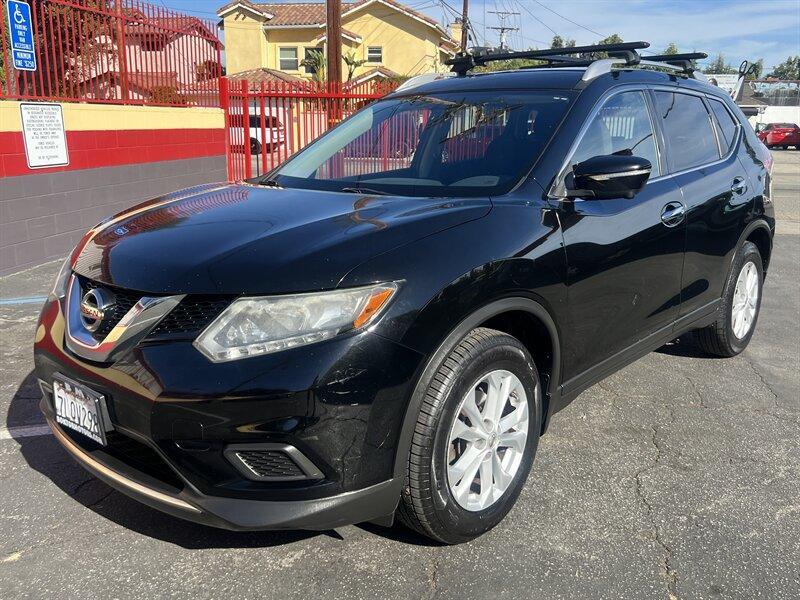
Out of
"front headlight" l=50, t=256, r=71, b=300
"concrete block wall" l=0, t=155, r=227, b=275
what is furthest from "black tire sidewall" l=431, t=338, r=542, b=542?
"concrete block wall" l=0, t=155, r=227, b=275

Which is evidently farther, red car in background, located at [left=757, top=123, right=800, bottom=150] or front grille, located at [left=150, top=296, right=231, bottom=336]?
red car in background, located at [left=757, top=123, right=800, bottom=150]

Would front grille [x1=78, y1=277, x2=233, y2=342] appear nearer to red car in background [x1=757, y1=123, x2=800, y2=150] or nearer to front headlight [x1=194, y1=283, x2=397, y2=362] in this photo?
front headlight [x1=194, y1=283, x2=397, y2=362]

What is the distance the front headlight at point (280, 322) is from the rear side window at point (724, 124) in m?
3.25

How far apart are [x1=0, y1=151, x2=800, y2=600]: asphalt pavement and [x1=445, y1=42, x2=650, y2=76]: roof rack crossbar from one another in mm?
2028

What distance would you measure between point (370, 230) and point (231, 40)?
45.3m

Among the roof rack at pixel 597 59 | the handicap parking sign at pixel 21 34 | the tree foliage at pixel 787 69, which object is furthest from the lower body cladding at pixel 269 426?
the tree foliage at pixel 787 69

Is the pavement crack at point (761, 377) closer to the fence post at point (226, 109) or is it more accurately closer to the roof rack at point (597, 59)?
the roof rack at point (597, 59)

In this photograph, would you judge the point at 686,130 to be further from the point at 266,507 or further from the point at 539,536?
the point at 266,507

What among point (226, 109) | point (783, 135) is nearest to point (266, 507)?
point (226, 109)

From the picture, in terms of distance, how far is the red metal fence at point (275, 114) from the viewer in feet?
35.3

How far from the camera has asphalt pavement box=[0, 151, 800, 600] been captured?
255 cm

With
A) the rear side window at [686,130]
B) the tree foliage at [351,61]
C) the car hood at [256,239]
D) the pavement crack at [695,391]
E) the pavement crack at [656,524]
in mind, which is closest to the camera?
the car hood at [256,239]

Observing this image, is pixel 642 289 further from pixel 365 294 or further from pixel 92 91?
pixel 92 91

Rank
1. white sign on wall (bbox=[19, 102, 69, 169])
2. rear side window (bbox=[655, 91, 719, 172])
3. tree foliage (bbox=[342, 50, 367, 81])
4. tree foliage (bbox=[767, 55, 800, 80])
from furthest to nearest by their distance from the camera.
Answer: tree foliage (bbox=[767, 55, 800, 80]) → tree foliage (bbox=[342, 50, 367, 81]) → white sign on wall (bbox=[19, 102, 69, 169]) → rear side window (bbox=[655, 91, 719, 172])
